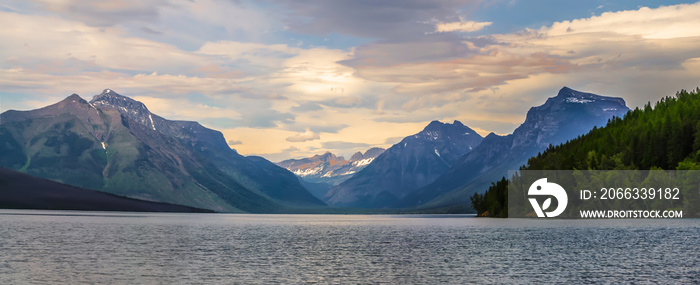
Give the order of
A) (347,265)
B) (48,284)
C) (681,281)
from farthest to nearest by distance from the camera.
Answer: (347,265) < (681,281) < (48,284)

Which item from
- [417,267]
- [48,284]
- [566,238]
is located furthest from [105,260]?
[566,238]

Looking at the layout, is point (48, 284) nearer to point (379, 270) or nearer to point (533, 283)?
point (379, 270)

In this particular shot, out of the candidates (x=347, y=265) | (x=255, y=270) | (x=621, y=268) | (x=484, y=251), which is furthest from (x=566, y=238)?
(x=255, y=270)

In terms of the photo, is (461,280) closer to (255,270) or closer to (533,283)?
Result: (533,283)

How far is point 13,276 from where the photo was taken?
6425 cm

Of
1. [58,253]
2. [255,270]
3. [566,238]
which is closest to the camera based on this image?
[255,270]

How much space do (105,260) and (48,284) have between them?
24.0 metres

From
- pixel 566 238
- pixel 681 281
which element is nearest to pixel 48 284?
pixel 681 281

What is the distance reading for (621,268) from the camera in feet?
246

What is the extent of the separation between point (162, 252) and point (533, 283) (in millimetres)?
57099

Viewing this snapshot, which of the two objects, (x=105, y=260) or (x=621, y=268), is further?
(x=105, y=260)

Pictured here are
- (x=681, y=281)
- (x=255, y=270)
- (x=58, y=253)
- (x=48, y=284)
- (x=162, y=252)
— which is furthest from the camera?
(x=162, y=252)

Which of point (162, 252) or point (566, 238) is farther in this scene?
point (566, 238)

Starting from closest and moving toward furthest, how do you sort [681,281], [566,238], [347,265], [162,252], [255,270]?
[681,281], [255,270], [347,265], [162,252], [566,238]
